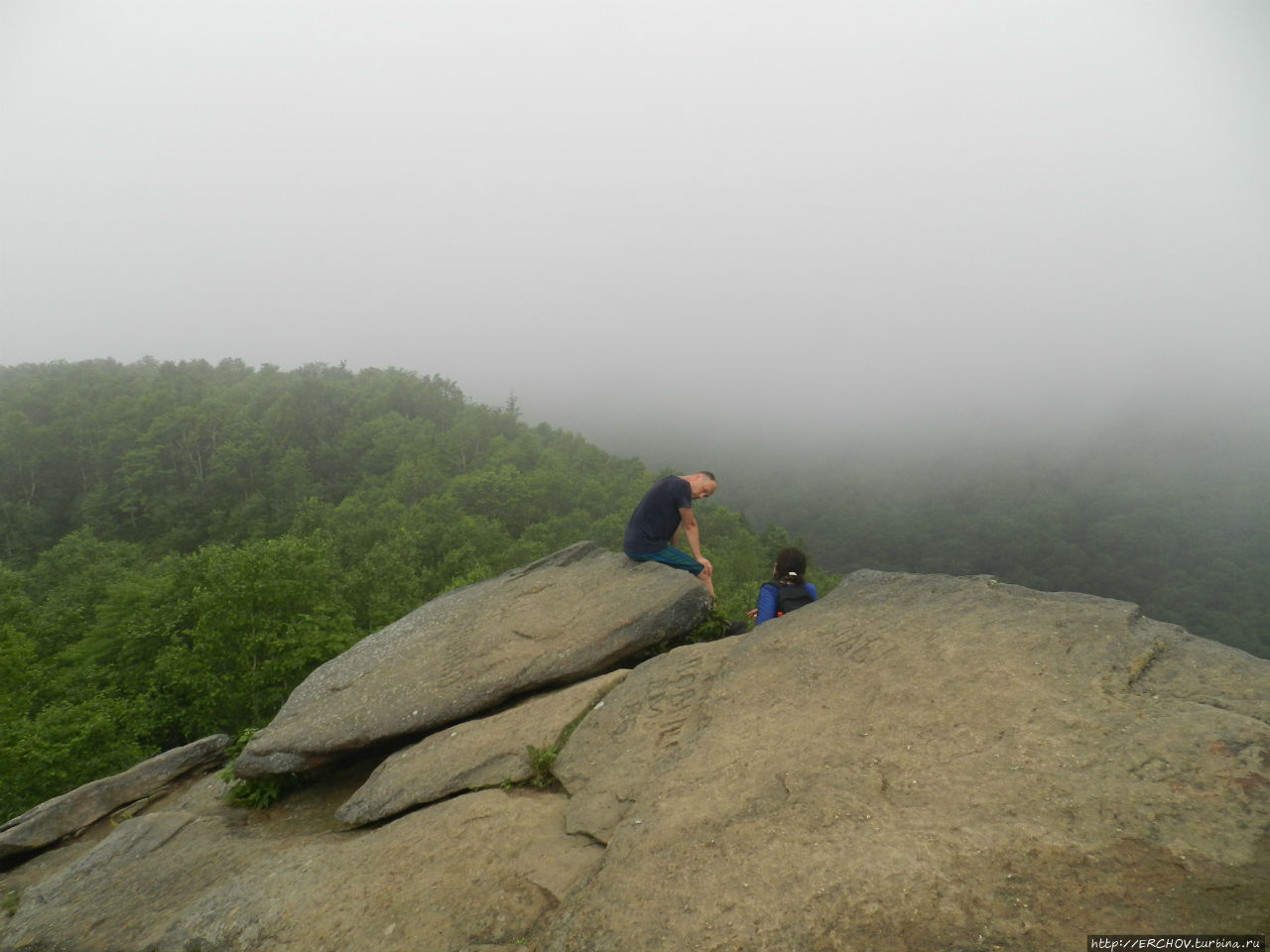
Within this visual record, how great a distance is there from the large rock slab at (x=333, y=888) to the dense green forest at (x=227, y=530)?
14.3 metres

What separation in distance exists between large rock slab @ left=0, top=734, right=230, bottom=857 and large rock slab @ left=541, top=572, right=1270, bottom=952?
7.83m

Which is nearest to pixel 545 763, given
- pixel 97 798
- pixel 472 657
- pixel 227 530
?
pixel 472 657

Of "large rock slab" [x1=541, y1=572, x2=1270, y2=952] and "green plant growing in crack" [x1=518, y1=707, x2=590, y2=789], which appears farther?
"green plant growing in crack" [x1=518, y1=707, x2=590, y2=789]

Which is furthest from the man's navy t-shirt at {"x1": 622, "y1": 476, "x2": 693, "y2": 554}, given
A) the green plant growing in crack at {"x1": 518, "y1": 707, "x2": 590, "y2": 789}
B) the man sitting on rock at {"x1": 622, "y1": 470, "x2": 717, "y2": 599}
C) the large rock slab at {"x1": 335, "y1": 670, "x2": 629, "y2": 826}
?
the green plant growing in crack at {"x1": 518, "y1": 707, "x2": 590, "y2": 789}

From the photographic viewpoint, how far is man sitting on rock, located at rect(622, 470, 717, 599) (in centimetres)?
998

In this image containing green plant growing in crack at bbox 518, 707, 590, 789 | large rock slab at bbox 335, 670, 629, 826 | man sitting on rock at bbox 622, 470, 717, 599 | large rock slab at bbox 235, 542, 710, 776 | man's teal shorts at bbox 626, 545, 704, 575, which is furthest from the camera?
man's teal shorts at bbox 626, 545, 704, 575

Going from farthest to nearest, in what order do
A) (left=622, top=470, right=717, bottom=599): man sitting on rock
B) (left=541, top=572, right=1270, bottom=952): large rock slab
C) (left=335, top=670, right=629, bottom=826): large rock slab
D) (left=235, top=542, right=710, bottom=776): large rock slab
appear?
(left=622, top=470, right=717, bottom=599): man sitting on rock < (left=235, top=542, right=710, bottom=776): large rock slab < (left=335, top=670, right=629, bottom=826): large rock slab < (left=541, top=572, right=1270, bottom=952): large rock slab

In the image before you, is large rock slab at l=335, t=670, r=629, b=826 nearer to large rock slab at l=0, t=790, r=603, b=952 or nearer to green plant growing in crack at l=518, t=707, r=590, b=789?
green plant growing in crack at l=518, t=707, r=590, b=789

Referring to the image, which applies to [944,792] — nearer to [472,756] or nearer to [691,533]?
[472,756]

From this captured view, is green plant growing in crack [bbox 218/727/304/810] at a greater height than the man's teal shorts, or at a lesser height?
lesser

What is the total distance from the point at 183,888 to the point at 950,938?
754 cm

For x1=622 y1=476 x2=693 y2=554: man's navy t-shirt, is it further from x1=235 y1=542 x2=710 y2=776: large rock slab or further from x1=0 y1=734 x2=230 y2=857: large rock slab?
x1=0 y1=734 x2=230 y2=857: large rock slab

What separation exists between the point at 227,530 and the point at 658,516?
198ft

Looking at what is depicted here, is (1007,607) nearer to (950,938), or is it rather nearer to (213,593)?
(950,938)
